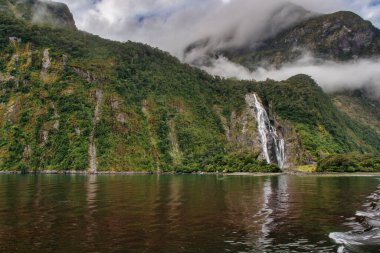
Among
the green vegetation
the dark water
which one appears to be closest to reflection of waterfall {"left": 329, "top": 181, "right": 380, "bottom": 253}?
the dark water

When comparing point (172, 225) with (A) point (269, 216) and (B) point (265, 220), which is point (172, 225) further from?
(A) point (269, 216)

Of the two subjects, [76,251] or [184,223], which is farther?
[184,223]

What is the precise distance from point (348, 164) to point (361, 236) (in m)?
161

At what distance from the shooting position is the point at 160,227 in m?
40.3

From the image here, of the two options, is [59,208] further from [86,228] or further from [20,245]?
[20,245]

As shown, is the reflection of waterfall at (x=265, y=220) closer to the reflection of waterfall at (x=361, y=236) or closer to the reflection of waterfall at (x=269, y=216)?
the reflection of waterfall at (x=269, y=216)

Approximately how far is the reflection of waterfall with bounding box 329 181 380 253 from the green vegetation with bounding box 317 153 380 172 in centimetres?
14661

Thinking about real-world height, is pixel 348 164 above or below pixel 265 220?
above

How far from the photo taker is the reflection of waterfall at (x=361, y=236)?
31.0 m

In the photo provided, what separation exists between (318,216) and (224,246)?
65.9 feet

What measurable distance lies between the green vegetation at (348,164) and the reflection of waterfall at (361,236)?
147 meters

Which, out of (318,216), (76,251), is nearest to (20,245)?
(76,251)

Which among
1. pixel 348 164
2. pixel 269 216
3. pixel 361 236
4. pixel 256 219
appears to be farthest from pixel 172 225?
pixel 348 164

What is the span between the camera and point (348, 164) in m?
186
